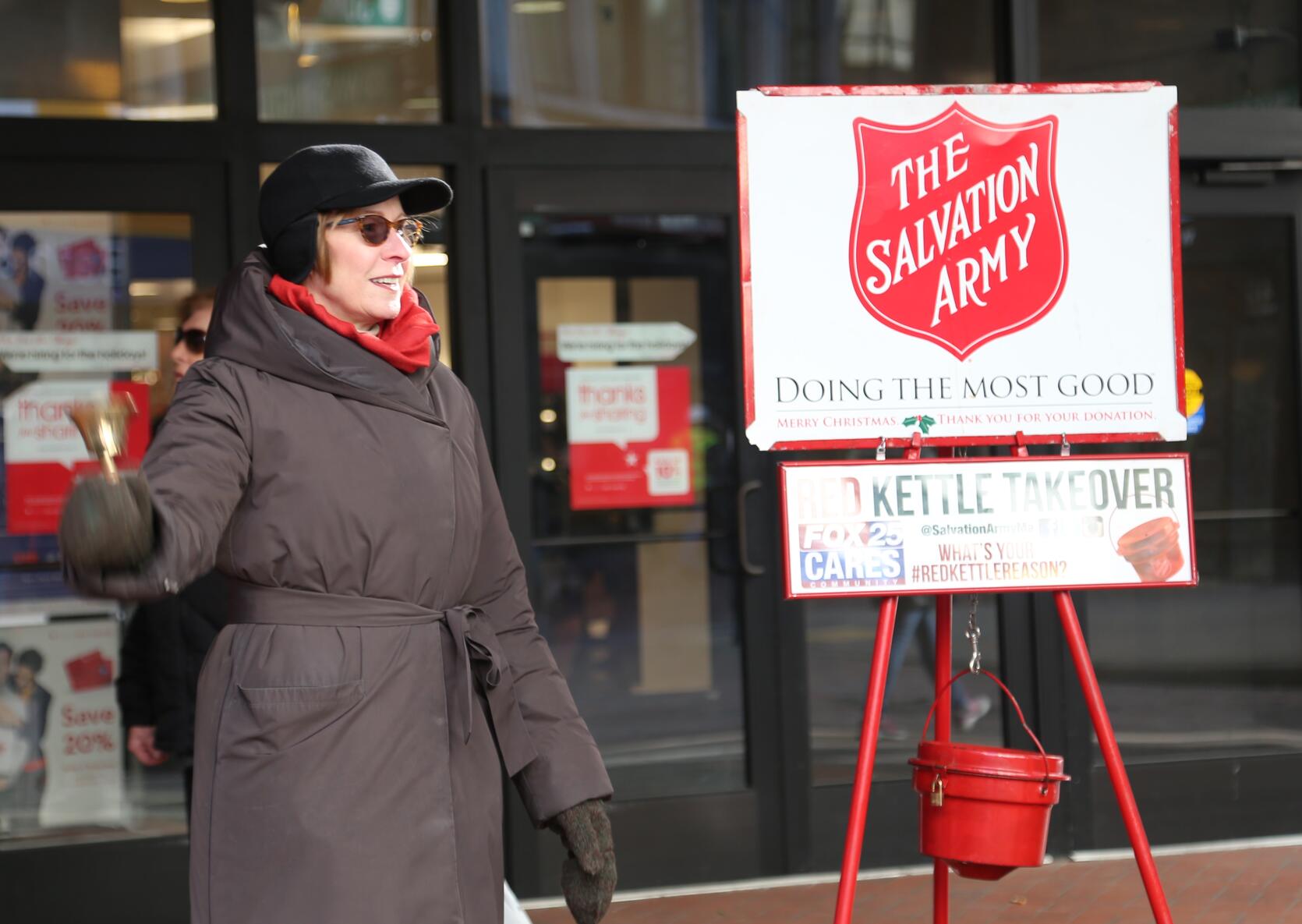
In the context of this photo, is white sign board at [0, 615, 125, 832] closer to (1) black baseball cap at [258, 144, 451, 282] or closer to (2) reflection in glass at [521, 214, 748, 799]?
(2) reflection in glass at [521, 214, 748, 799]

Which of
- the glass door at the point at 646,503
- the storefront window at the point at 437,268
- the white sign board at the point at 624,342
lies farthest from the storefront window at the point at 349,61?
the white sign board at the point at 624,342

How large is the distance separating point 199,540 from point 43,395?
115 inches

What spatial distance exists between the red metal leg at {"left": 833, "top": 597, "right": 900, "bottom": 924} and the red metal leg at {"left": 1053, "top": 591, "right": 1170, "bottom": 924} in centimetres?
42

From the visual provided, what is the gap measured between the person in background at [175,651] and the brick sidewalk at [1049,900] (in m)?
1.62

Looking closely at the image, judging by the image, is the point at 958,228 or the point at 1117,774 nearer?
the point at 1117,774

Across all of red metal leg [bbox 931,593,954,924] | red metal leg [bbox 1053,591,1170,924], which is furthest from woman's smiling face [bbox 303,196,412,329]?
red metal leg [bbox 1053,591,1170,924]

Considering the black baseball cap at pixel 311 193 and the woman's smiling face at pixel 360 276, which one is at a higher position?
the black baseball cap at pixel 311 193

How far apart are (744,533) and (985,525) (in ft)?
5.51

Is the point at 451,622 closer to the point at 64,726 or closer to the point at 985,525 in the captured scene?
the point at 985,525

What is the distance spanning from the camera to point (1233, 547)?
564 cm

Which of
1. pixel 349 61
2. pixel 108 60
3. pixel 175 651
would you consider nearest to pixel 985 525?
pixel 175 651

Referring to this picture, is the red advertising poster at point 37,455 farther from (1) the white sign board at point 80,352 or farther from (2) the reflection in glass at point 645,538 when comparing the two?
(2) the reflection in glass at point 645,538

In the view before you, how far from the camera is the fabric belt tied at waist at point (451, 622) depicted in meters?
2.37

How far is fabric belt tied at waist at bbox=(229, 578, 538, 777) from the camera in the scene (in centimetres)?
237
